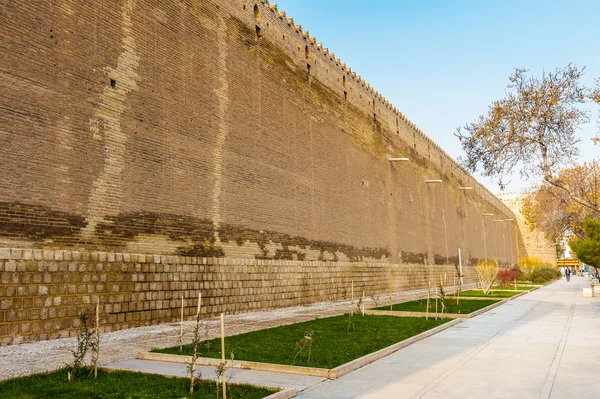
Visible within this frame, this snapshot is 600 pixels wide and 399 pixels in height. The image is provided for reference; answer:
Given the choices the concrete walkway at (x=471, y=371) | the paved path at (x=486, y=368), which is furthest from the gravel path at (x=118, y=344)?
the paved path at (x=486, y=368)

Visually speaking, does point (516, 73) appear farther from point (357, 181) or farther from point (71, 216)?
point (71, 216)

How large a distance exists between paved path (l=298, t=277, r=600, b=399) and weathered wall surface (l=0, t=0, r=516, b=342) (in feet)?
18.7

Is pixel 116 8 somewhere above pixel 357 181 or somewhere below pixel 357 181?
above

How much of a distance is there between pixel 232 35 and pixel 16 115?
741cm

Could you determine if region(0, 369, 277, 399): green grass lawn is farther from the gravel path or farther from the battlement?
the battlement

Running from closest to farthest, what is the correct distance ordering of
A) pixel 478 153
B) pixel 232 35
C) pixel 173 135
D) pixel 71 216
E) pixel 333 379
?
pixel 333 379, pixel 71 216, pixel 173 135, pixel 232 35, pixel 478 153

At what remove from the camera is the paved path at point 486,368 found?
17.3 ft

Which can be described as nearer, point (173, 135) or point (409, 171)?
point (173, 135)

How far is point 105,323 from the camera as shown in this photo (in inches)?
392

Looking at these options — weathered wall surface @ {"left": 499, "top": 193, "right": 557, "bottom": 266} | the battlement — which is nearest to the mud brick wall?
the battlement

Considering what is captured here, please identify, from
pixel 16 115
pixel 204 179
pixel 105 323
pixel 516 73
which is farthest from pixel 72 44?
pixel 516 73

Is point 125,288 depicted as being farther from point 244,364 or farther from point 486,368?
point 486,368

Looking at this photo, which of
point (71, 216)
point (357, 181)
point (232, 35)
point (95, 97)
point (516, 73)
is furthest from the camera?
point (357, 181)

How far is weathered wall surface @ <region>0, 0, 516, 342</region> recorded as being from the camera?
9039 millimetres
